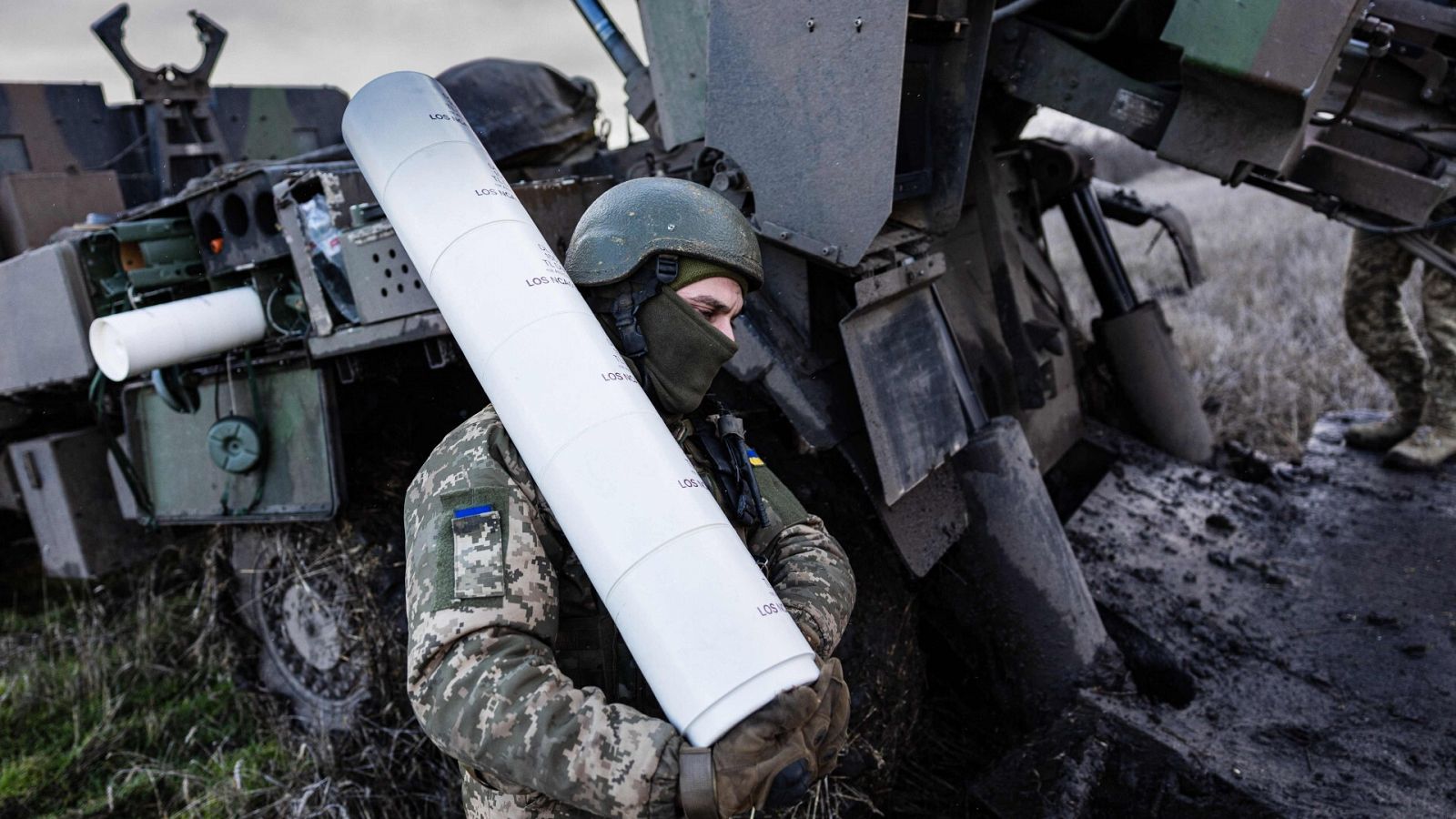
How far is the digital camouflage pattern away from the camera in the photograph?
16.1ft

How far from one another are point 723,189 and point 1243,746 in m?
2.12

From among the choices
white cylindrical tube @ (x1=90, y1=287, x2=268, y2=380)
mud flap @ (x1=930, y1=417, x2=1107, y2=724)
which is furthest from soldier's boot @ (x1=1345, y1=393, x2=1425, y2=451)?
white cylindrical tube @ (x1=90, y1=287, x2=268, y2=380)

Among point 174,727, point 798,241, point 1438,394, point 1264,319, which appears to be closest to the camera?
point 798,241

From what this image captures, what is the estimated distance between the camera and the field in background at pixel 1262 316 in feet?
19.9

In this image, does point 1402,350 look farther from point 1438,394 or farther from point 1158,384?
point 1158,384

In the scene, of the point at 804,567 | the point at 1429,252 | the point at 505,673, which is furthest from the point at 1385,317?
the point at 505,673

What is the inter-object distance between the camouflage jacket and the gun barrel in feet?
8.74

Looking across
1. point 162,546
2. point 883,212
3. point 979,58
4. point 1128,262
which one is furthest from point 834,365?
point 1128,262

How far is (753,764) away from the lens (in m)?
1.44

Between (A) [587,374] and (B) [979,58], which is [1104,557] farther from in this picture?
→ (A) [587,374]

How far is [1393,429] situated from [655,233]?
191 inches

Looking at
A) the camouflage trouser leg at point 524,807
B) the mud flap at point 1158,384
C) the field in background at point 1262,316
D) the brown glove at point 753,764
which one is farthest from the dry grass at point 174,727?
the field in background at point 1262,316

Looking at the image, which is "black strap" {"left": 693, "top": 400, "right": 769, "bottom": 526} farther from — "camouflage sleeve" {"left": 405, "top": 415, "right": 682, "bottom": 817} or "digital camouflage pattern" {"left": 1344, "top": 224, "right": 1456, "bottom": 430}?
"digital camouflage pattern" {"left": 1344, "top": 224, "right": 1456, "bottom": 430}

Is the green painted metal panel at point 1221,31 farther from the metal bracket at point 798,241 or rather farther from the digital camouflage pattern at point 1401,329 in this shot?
the digital camouflage pattern at point 1401,329
